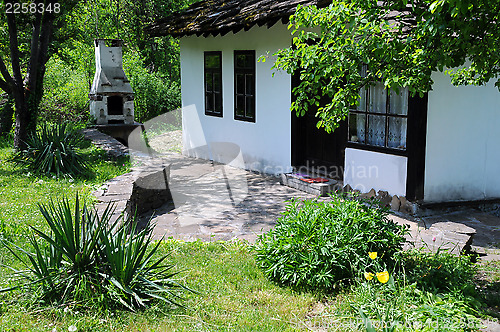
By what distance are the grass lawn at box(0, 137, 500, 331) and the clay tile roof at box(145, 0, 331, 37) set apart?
15.4 ft

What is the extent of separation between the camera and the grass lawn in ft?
12.1

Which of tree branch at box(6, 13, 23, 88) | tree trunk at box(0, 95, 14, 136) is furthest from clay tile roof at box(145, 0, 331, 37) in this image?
tree trunk at box(0, 95, 14, 136)

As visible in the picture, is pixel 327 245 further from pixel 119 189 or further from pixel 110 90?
pixel 110 90

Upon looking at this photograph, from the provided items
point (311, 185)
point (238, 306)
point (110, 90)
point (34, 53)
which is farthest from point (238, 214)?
point (110, 90)

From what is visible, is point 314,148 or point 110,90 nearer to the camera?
point 314,148

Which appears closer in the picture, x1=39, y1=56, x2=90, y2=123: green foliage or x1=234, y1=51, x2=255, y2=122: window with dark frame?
x1=234, y1=51, x2=255, y2=122: window with dark frame

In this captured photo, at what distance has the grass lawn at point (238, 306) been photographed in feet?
12.1

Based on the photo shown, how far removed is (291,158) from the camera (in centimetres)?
998

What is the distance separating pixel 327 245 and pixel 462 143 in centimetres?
435

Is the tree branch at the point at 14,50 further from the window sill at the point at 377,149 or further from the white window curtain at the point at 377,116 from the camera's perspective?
the white window curtain at the point at 377,116

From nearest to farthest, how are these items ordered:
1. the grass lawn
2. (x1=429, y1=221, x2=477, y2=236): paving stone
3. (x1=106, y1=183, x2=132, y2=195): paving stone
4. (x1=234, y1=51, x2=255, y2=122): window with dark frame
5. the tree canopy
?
the grass lawn, the tree canopy, (x1=429, y1=221, x2=477, y2=236): paving stone, (x1=106, y1=183, x2=132, y2=195): paving stone, (x1=234, y1=51, x2=255, y2=122): window with dark frame

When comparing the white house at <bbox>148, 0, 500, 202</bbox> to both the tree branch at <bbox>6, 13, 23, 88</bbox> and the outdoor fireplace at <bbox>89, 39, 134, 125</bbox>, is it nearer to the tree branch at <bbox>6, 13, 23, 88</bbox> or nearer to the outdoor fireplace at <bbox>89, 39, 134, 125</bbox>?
the outdoor fireplace at <bbox>89, 39, 134, 125</bbox>

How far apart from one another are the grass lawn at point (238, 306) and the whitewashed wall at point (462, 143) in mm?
2618

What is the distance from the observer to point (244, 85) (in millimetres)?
11148
